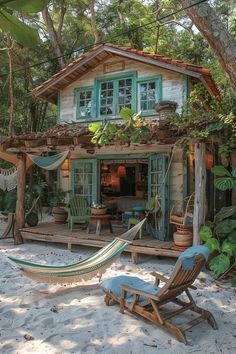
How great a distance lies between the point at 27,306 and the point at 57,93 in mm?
6696

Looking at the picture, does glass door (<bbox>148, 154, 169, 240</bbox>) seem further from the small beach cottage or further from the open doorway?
the open doorway

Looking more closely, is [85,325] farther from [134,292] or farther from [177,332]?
[177,332]

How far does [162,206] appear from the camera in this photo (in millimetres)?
7023

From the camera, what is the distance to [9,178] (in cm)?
844

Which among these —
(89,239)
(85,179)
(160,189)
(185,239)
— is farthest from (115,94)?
(185,239)

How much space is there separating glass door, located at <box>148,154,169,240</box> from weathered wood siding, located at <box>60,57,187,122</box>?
4.40ft

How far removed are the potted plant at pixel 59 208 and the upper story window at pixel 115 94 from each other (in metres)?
2.41

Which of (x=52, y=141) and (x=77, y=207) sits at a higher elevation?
(x=52, y=141)

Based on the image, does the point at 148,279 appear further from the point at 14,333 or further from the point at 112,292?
the point at 14,333

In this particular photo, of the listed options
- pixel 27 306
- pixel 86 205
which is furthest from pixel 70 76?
pixel 27 306

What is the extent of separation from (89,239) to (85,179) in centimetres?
233

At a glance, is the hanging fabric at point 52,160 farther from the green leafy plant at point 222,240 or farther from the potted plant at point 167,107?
the green leafy plant at point 222,240

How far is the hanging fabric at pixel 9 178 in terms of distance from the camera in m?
8.37

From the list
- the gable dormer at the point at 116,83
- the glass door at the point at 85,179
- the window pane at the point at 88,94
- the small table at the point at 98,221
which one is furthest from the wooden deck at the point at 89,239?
the window pane at the point at 88,94
